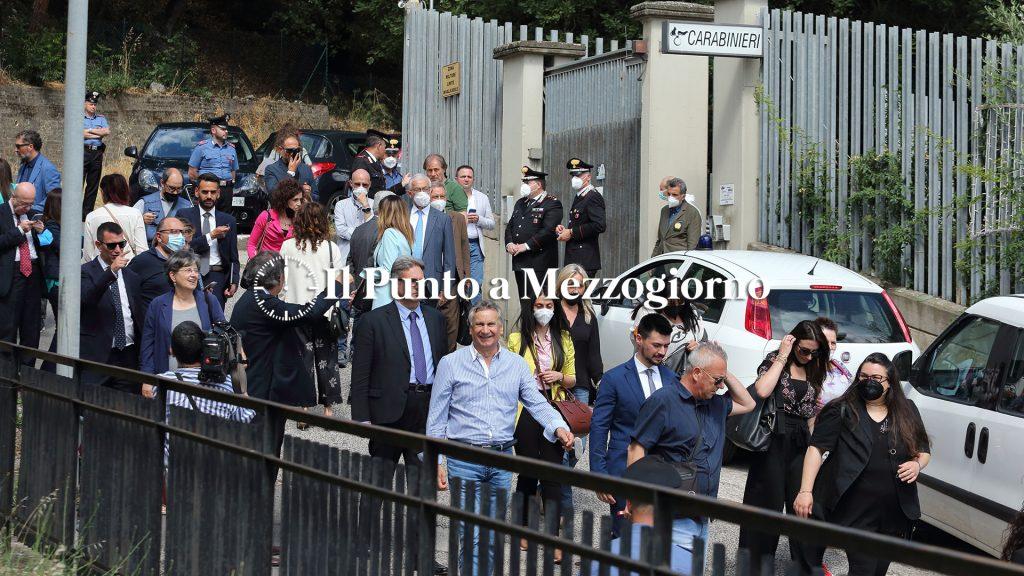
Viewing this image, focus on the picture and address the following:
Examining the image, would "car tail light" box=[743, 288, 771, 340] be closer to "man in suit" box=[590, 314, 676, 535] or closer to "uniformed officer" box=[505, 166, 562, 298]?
"man in suit" box=[590, 314, 676, 535]

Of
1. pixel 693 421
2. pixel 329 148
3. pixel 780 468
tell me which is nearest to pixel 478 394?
pixel 693 421

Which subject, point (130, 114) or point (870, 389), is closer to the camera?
point (870, 389)

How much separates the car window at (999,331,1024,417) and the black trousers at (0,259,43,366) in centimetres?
738

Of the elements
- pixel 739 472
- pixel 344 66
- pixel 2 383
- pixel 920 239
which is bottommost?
pixel 739 472

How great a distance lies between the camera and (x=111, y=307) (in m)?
9.73

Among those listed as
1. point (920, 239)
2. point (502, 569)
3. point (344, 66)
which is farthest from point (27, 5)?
point (502, 569)

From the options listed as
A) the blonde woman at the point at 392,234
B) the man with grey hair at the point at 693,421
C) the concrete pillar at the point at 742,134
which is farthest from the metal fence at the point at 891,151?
the man with grey hair at the point at 693,421

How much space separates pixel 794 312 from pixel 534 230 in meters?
5.03

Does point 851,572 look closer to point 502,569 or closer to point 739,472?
point 502,569

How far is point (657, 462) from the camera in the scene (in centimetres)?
634

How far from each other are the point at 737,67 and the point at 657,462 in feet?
33.6

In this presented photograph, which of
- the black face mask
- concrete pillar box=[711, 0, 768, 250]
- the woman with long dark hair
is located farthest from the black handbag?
concrete pillar box=[711, 0, 768, 250]

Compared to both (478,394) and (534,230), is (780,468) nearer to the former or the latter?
(478,394)

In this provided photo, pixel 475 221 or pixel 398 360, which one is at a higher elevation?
pixel 475 221
